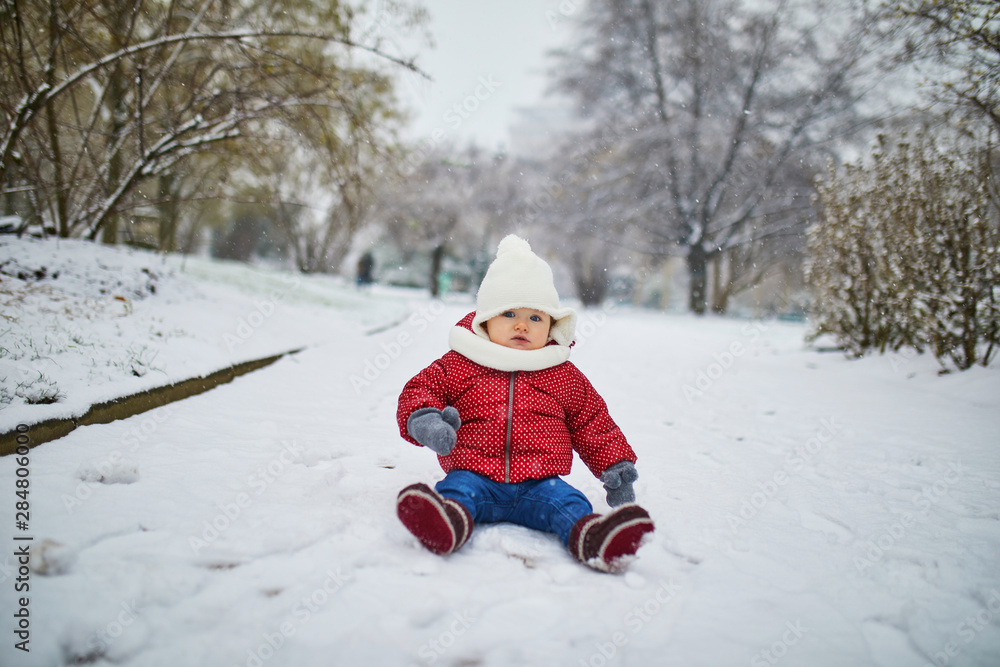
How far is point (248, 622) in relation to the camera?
1221mm

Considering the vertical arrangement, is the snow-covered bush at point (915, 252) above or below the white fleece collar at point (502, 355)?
above

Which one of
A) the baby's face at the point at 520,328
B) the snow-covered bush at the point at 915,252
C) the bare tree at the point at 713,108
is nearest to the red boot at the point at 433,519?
the baby's face at the point at 520,328

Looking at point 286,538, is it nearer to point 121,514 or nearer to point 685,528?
point 121,514

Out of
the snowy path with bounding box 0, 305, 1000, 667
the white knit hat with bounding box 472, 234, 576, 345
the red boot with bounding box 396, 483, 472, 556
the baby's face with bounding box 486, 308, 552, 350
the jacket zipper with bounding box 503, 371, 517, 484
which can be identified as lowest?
the snowy path with bounding box 0, 305, 1000, 667

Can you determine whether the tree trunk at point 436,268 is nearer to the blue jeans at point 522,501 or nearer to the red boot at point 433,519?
the blue jeans at point 522,501

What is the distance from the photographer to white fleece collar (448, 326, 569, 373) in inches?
78.7

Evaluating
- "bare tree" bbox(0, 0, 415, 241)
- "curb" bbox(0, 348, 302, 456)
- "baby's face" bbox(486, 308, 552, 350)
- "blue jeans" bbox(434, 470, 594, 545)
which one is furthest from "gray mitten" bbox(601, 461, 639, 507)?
"bare tree" bbox(0, 0, 415, 241)

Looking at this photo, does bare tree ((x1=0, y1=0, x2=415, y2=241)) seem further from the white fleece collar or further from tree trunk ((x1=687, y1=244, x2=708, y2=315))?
tree trunk ((x1=687, y1=244, x2=708, y2=315))

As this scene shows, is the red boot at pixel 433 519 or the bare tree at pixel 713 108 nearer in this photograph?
the red boot at pixel 433 519

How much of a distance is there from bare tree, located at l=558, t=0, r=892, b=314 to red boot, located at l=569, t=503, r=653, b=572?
1469cm

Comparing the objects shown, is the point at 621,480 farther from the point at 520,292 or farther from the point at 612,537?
the point at 520,292

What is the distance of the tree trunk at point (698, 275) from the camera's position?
15.2 meters

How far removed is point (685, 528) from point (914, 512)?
3.96ft

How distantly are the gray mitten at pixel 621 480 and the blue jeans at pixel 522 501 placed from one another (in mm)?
160
